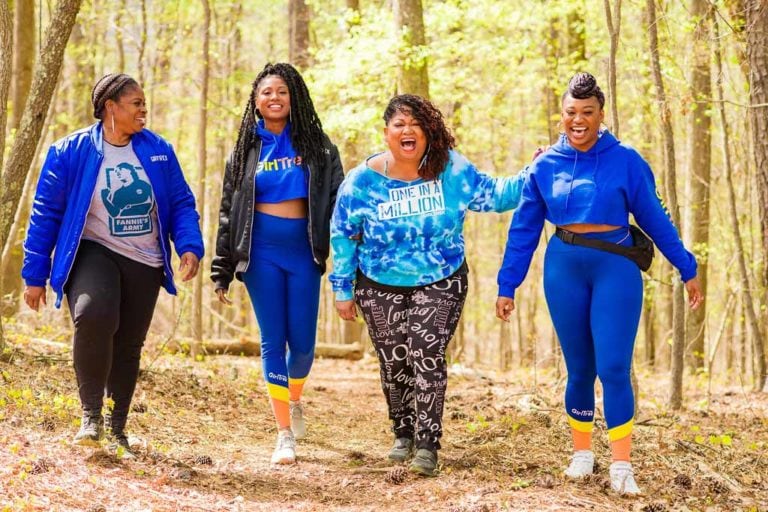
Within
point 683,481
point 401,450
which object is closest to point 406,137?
point 401,450

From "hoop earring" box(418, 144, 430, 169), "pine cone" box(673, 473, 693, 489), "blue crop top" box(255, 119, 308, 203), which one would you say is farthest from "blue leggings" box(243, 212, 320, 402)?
"pine cone" box(673, 473, 693, 489)

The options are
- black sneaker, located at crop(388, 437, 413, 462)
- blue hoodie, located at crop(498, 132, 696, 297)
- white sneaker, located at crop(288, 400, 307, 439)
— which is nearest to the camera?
blue hoodie, located at crop(498, 132, 696, 297)

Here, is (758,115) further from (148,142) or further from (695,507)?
(148,142)

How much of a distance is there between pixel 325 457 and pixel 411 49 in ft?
18.0

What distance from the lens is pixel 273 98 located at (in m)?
5.65

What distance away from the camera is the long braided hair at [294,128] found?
569cm

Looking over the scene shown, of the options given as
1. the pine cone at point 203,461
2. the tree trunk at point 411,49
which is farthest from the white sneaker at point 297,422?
the tree trunk at point 411,49

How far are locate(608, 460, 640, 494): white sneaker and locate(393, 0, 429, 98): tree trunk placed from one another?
19.6 feet

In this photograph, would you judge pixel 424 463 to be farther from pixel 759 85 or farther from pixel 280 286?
pixel 759 85

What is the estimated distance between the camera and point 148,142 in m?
5.18

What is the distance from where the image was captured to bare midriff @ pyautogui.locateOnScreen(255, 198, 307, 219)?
5.62 meters

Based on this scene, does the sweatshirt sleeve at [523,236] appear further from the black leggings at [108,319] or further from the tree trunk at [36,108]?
the tree trunk at [36,108]

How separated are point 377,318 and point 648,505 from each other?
1896mm

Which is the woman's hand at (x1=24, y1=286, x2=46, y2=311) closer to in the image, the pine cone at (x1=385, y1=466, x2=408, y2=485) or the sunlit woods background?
the pine cone at (x1=385, y1=466, x2=408, y2=485)
